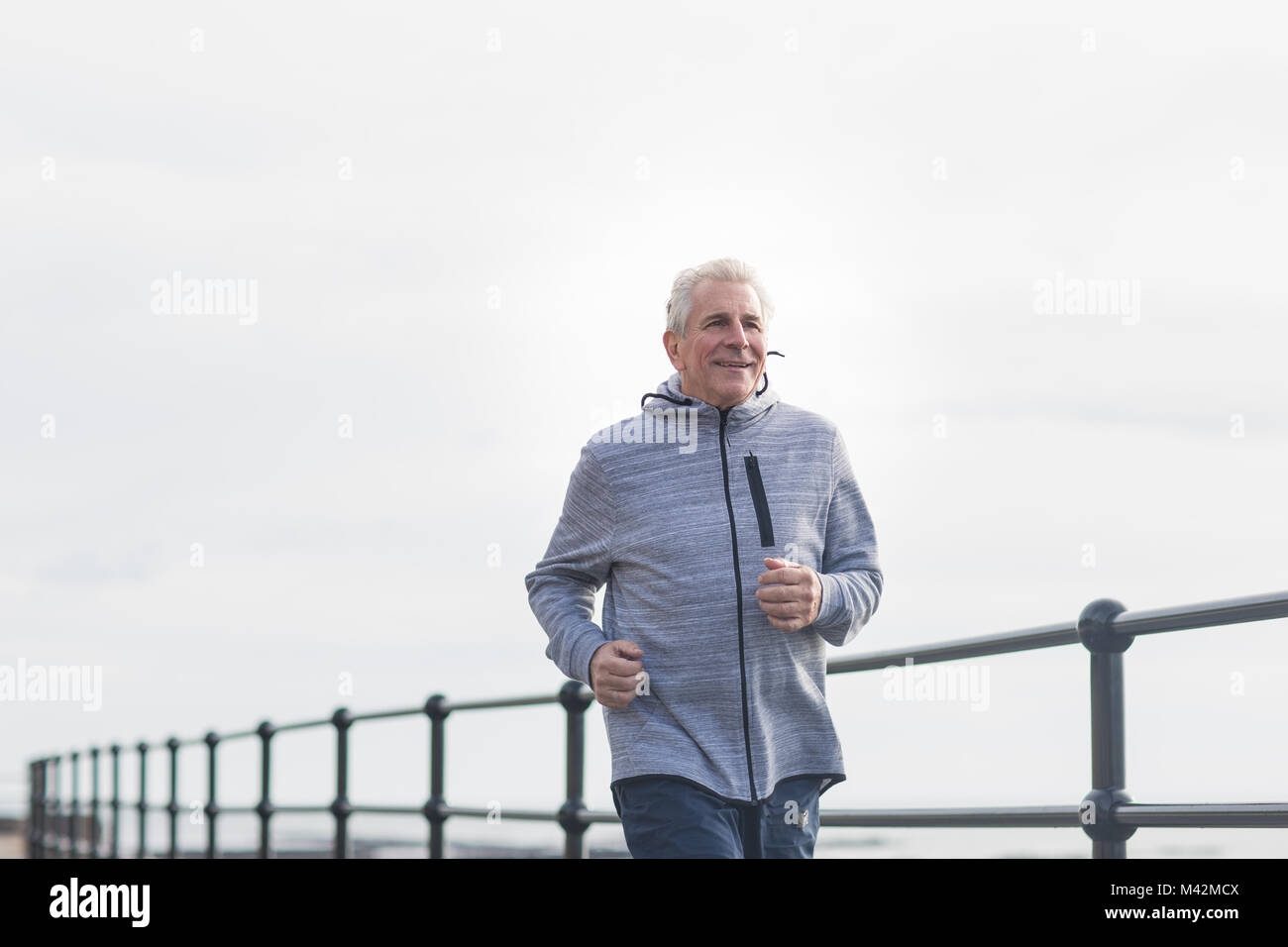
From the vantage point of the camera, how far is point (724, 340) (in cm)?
367

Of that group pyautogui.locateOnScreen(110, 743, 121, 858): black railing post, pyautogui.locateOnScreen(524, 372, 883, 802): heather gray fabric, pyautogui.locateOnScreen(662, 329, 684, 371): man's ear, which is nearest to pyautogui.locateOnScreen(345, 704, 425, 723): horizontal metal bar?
pyautogui.locateOnScreen(524, 372, 883, 802): heather gray fabric

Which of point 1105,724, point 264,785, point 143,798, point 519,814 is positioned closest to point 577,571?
point 1105,724

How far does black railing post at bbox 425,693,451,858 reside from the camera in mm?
7504

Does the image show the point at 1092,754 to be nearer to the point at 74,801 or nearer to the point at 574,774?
the point at 574,774

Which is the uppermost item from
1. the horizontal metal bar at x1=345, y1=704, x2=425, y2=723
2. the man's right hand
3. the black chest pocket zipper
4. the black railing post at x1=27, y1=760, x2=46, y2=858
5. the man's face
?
the man's face

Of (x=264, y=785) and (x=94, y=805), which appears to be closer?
(x=264, y=785)

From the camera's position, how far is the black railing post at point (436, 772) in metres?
7.50

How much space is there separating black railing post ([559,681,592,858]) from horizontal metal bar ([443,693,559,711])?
8cm

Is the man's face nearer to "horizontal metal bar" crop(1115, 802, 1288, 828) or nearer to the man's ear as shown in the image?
the man's ear

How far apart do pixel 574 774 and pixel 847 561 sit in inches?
107
